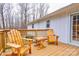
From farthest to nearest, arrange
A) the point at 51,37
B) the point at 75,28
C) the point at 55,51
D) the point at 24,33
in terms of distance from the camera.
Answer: the point at 75,28 → the point at 51,37 → the point at 55,51 → the point at 24,33

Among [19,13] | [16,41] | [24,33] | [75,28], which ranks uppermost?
[19,13]

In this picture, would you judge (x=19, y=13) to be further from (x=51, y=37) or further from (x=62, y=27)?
(x=62, y=27)

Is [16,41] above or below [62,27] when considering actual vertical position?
below

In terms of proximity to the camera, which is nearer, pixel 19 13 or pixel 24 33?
pixel 19 13

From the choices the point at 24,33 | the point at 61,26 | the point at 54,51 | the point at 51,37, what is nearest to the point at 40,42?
the point at 51,37

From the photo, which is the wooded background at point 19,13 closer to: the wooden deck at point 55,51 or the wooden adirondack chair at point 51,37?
the wooden adirondack chair at point 51,37

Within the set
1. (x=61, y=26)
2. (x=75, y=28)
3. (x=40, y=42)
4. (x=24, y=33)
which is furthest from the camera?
(x=75, y=28)

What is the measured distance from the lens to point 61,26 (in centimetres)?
570

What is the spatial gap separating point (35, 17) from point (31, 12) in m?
0.18

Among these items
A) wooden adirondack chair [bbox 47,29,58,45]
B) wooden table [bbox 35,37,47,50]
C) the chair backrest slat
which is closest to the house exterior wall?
wooden adirondack chair [bbox 47,29,58,45]

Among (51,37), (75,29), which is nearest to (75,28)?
(75,29)

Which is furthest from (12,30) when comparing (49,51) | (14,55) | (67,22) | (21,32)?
(67,22)

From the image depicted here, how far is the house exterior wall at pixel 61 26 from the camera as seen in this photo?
17.5 ft

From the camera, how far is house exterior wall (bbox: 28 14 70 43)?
5.33 meters
